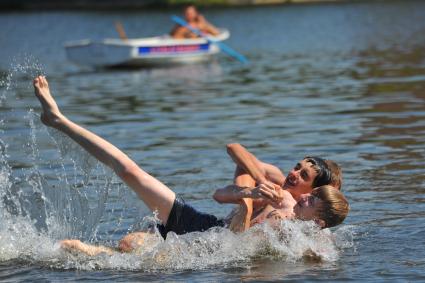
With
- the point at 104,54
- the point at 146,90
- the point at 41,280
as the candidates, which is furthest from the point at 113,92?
the point at 41,280

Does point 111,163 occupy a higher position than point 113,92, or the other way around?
point 111,163

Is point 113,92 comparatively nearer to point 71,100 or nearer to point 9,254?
point 71,100

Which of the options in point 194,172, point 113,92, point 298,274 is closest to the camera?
point 298,274

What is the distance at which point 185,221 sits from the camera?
28.2 ft

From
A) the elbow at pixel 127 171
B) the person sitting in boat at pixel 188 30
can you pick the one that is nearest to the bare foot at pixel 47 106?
the elbow at pixel 127 171

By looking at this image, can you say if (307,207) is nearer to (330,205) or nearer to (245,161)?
(330,205)

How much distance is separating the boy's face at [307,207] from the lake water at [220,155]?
111 millimetres

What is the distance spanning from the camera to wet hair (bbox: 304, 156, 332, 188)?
27.6 feet

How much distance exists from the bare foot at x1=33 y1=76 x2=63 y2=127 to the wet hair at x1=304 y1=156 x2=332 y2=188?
2108 millimetres

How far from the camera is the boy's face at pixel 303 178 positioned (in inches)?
331

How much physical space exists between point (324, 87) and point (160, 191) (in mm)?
13523

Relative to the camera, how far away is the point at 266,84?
23.1m

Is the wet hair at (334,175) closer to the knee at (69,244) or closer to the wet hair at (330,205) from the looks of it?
the wet hair at (330,205)

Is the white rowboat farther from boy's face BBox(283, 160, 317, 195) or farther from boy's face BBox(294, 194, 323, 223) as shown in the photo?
boy's face BBox(294, 194, 323, 223)
